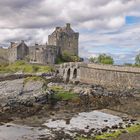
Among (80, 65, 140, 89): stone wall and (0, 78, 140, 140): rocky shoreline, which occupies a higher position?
(80, 65, 140, 89): stone wall

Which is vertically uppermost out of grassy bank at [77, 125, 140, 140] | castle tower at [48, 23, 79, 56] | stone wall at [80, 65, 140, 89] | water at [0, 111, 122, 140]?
castle tower at [48, 23, 79, 56]

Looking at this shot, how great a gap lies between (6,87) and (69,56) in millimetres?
45418

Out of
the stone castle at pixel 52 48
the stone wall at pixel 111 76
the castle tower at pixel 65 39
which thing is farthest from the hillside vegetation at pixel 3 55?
the stone wall at pixel 111 76

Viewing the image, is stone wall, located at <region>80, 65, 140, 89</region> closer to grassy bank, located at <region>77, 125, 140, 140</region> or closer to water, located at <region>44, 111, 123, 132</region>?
water, located at <region>44, 111, 123, 132</region>

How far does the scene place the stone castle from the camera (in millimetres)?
88250

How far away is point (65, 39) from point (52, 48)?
6681 mm

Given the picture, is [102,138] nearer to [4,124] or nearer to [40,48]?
[4,124]

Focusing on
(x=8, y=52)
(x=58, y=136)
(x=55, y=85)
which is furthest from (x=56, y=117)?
(x=8, y=52)

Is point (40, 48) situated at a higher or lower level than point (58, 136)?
higher

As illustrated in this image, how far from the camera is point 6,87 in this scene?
46.2 meters

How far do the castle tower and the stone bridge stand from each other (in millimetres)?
15043

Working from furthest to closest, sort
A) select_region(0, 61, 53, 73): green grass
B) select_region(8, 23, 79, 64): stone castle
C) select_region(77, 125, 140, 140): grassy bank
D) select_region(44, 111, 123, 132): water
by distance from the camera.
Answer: select_region(8, 23, 79, 64): stone castle → select_region(0, 61, 53, 73): green grass → select_region(44, 111, 123, 132): water → select_region(77, 125, 140, 140): grassy bank

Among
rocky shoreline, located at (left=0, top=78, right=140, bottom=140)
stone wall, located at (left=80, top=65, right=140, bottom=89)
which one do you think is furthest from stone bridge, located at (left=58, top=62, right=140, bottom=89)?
rocky shoreline, located at (left=0, top=78, right=140, bottom=140)

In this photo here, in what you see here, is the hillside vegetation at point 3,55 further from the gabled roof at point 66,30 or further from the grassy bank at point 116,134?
the grassy bank at point 116,134
